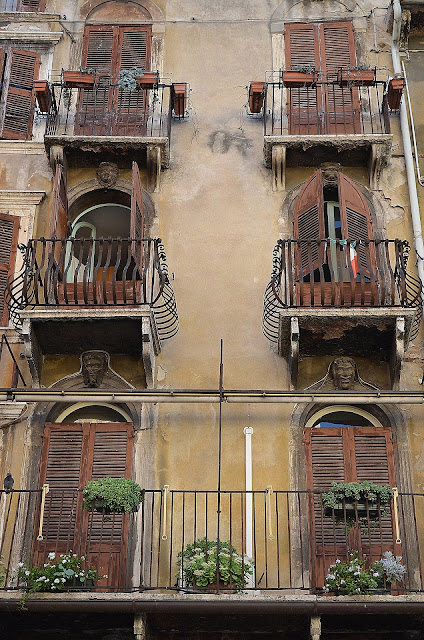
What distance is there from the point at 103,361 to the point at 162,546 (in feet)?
8.42

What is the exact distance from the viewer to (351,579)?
39.2 feet

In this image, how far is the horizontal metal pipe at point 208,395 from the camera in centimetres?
1341

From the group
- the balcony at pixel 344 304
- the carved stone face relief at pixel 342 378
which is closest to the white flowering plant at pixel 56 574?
the balcony at pixel 344 304

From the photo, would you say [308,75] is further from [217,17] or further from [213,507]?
[213,507]

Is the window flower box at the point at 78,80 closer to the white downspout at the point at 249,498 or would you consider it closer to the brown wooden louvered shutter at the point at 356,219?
the brown wooden louvered shutter at the point at 356,219

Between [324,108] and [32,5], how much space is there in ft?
15.9

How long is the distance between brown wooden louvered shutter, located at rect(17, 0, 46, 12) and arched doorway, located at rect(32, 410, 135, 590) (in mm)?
6728

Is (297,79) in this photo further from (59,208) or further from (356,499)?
(356,499)

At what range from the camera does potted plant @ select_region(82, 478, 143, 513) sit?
12234 mm

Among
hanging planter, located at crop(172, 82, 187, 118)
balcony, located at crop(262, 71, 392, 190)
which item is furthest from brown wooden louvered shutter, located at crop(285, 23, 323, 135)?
hanging planter, located at crop(172, 82, 187, 118)

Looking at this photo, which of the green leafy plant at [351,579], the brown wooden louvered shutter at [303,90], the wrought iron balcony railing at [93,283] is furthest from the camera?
the brown wooden louvered shutter at [303,90]

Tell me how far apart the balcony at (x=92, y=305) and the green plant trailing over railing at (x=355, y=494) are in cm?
299

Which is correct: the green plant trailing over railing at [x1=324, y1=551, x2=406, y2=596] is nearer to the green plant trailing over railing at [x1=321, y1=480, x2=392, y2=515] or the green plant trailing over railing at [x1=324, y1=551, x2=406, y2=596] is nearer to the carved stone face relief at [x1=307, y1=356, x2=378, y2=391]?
the green plant trailing over railing at [x1=321, y1=480, x2=392, y2=515]

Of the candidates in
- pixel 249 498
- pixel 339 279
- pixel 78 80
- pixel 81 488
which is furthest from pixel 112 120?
pixel 249 498
